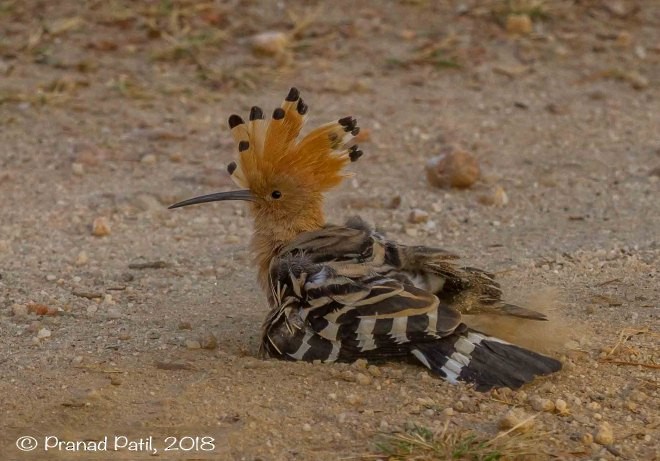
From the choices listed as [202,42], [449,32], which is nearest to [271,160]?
[202,42]

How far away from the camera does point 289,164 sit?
537cm

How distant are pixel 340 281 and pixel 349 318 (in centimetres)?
17

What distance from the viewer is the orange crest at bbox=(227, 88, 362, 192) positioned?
5258 millimetres

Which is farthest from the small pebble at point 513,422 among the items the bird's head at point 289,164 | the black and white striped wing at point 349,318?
the bird's head at point 289,164

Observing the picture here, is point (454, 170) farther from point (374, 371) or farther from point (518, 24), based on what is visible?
point (374, 371)

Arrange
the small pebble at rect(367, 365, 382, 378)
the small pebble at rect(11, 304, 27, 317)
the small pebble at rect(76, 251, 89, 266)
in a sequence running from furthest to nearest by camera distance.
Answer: the small pebble at rect(76, 251, 89, 266) < the small pebble at rect(11, 304, 27, 317) < the small pebble at rect(367, 365, 382, 378)

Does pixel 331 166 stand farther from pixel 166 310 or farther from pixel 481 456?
pixel 481 456

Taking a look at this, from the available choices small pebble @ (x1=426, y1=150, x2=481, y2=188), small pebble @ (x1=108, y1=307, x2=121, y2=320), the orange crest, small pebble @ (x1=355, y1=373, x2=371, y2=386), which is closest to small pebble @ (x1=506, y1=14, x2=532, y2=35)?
small pebble @ (x1=426, y1=150, x2=481, y2=188)

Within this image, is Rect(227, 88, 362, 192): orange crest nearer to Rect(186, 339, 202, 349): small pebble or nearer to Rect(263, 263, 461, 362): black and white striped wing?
Rect(263, 263, 461, 362): black and white striped wing

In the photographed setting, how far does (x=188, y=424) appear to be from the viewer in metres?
4.23

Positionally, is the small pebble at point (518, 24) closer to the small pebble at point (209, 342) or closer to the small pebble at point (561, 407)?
the small pebble at point (209, 342)

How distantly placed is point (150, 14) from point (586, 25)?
12.7 ft

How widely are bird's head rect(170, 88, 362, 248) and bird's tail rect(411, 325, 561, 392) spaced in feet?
3.47

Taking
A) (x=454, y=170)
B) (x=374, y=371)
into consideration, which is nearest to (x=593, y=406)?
(x=374, y=371)
